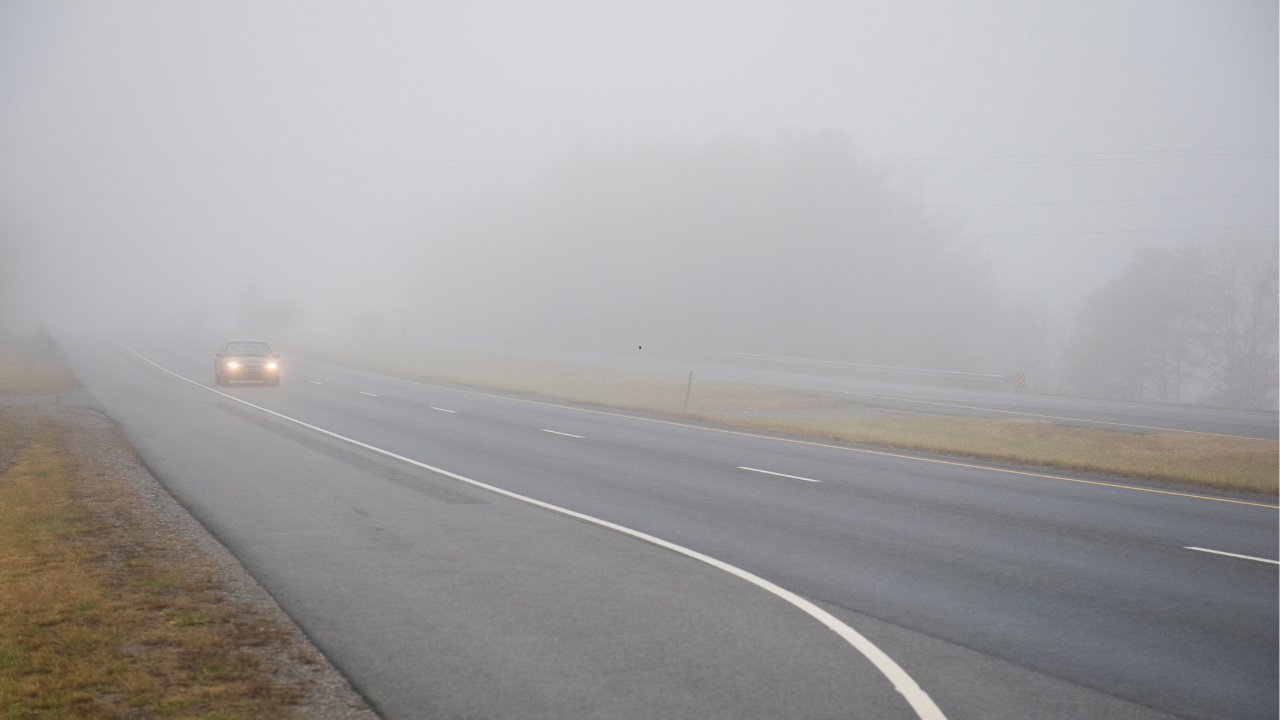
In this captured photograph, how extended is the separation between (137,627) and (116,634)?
0.57 ft

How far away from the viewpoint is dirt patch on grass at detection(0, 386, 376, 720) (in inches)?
168

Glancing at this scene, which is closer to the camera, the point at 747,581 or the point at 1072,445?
the point at 747,581

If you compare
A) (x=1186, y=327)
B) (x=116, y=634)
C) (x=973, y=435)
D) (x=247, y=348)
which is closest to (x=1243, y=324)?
(x=1186, y=327)

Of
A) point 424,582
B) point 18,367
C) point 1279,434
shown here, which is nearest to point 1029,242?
point 1279,434

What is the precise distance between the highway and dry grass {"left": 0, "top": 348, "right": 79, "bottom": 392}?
57.7 feet

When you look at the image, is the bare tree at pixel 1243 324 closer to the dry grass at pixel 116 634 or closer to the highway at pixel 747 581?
the highway at pixel 747 581

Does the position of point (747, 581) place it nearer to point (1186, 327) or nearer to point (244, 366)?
point (244, 366)

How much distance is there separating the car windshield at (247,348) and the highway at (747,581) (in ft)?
55.2

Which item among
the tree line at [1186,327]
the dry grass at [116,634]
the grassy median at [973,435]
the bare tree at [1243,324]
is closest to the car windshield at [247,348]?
the grassy median at [973,435]

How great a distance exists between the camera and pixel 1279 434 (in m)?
20.0

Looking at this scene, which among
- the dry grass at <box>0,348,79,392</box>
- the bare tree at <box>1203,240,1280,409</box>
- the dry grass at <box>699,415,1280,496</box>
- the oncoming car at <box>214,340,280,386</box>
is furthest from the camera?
the bare tree at <box>1203,240,1280,409</box>

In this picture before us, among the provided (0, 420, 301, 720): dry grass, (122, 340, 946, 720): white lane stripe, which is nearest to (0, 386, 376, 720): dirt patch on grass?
(0, 420, 301, 720): dry grass

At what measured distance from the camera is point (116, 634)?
5246 millimetres

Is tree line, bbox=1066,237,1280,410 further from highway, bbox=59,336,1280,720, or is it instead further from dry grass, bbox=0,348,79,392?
dry grass, bbox=0,348,79,392
